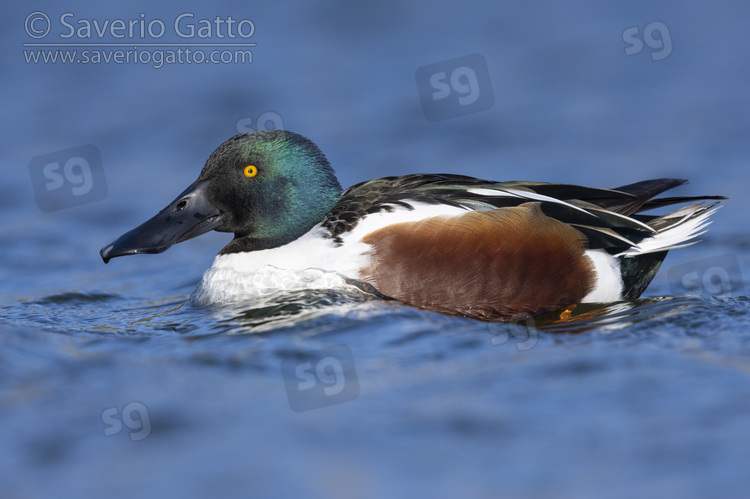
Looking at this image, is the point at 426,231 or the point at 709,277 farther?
the point at 709,277

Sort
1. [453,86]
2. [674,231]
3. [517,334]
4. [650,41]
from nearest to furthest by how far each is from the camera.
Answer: [517,334] → [674,231] → [453,86] → [650,41]

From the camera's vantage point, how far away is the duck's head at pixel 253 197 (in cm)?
586

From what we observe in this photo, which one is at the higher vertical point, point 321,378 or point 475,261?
point 475,261

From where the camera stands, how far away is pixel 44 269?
723cm

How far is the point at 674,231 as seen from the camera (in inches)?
240

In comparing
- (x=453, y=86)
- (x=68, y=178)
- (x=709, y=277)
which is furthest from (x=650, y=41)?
(x=68, y=178)

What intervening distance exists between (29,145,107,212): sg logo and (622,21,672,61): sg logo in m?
4.92

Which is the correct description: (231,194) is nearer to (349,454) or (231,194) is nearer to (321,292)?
(321,292)

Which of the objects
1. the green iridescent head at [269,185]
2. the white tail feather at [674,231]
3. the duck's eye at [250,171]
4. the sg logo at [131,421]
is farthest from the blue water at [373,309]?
the duck's eye at [250,171]

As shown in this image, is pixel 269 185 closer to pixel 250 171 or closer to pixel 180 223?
pixel 250 171

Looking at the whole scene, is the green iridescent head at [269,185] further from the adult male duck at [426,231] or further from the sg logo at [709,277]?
the sg logo at [709,277]

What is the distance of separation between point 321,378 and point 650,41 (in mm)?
6378

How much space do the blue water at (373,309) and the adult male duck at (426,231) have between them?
0.19 m

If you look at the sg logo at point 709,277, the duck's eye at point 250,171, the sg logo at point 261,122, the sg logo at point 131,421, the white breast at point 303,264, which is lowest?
the sg logo at point 709,277
